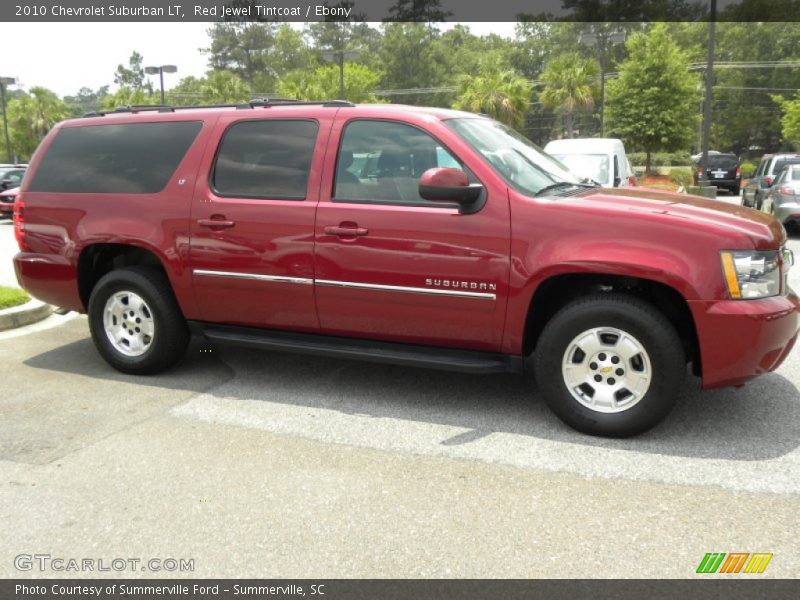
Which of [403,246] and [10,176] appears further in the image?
[10,176]

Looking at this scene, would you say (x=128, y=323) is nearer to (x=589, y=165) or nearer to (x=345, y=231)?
(x=345, y=231)

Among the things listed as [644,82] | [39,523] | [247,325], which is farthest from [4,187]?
[644,82]

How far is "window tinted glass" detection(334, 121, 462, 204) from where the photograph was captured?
15.4ft

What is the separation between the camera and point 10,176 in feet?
66.4

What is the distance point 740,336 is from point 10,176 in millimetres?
20763

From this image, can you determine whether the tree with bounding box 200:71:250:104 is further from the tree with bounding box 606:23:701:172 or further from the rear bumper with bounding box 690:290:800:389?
the rear bumper with bounding box 690:290:800:389

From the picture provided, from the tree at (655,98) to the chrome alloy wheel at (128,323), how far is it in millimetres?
33328

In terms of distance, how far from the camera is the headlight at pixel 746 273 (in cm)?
399

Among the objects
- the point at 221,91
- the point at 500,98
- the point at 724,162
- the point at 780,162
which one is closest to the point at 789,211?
the point at 780,162

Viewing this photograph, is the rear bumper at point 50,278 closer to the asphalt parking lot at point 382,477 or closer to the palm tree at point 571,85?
the asphalt parking lot at point 382,477

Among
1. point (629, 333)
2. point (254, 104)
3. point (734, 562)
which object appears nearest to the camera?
point (734, 562)

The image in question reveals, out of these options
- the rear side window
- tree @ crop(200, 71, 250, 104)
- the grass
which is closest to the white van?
the rear side window

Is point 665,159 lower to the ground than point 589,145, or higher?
lower

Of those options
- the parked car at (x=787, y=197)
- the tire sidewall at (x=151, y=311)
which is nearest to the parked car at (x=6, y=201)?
the tire sidewall at (x=151, y=311)
